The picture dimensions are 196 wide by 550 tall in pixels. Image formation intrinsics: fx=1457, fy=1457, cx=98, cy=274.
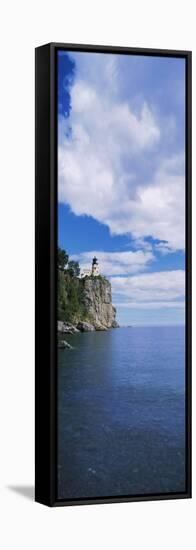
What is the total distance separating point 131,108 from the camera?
12359mm

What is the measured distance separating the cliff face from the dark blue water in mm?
115

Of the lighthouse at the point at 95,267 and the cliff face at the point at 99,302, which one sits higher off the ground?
the lighthouse at the point at 95,267

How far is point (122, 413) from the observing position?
40.5 ft

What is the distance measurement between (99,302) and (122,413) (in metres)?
0.96

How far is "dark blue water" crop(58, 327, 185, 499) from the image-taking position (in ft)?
40.0

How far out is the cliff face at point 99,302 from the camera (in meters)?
12.3

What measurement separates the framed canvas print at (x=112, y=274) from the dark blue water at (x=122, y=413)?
11mm

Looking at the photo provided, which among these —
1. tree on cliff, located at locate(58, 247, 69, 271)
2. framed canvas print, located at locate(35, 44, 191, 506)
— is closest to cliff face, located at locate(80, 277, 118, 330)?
framed canvas print, located at locate(35, 44, 191, 506)

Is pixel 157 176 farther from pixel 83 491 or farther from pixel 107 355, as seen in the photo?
pixel 83 491

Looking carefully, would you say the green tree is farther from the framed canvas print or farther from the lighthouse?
the lighthouse

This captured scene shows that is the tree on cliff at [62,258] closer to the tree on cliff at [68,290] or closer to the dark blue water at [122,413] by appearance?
the tree on cliff at [68,290]

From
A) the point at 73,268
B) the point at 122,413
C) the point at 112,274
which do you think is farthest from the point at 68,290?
the point at 122,413

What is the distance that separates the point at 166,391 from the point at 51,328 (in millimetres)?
1201

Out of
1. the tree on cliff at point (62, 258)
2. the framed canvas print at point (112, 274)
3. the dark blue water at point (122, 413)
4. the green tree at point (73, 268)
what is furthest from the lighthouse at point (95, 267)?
the dark blue water at point (122, 413)
